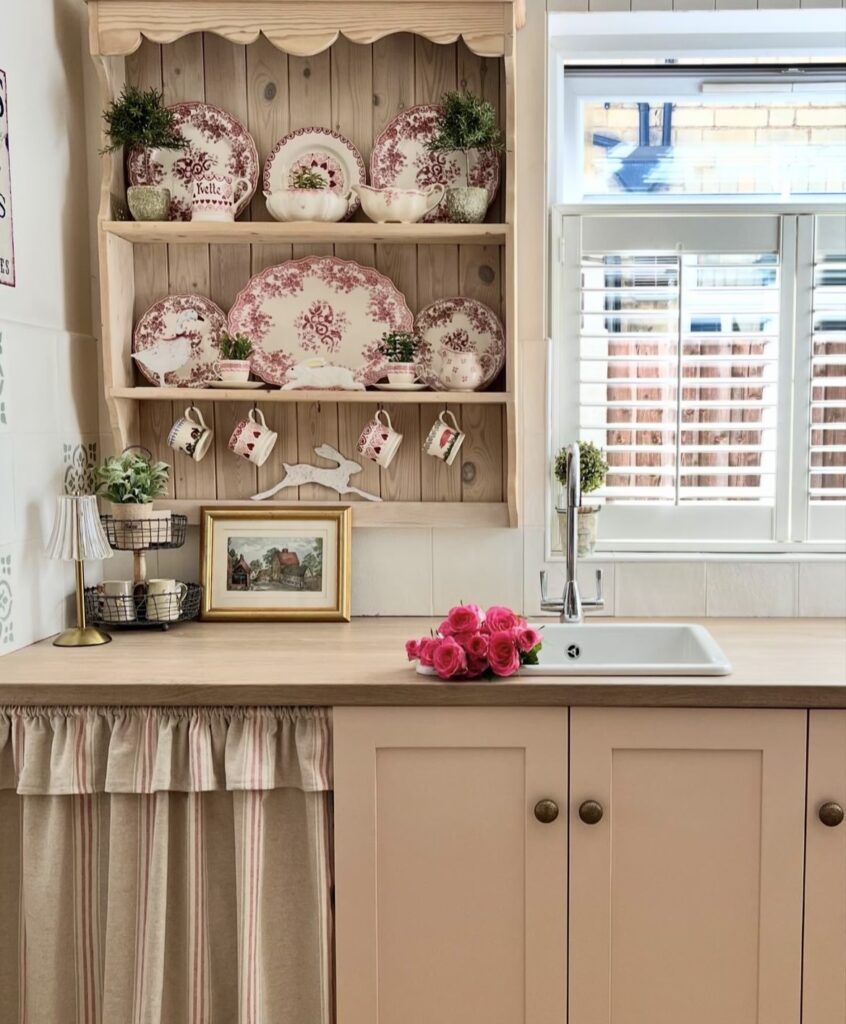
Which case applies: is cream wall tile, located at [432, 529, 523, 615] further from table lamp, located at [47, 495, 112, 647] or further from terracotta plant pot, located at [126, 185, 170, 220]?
terracotta plant pot, located at [126, 185, 170, 220]

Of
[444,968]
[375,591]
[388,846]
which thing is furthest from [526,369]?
[444,968]

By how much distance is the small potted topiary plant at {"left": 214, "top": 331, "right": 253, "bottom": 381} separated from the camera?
7.48 ft

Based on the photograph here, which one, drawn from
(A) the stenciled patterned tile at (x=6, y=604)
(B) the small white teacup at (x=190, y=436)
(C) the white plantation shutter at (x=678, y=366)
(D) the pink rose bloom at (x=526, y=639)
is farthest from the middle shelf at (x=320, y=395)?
(D) the pink rose bloom at (x=526, y=639)

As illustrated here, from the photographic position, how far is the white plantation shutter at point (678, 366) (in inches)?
96.3

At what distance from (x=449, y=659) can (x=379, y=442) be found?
0.71 metres

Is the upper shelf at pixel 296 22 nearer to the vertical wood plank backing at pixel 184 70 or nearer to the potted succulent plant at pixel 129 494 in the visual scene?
the vertical wood plank backing at pixel 184 70

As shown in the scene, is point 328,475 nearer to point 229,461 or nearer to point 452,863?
point 229,461

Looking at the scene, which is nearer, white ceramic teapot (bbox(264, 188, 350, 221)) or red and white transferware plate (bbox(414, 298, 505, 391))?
white ceramic teapot (bbox(264, 188, 350, 221))

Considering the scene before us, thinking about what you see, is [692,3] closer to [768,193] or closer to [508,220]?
[768,193]

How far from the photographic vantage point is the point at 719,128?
8.14ft

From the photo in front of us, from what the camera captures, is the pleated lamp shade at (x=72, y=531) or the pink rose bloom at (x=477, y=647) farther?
the pleated lamp shade at (x=72, y=531)

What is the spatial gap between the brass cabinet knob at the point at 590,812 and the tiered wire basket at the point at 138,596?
988 mm

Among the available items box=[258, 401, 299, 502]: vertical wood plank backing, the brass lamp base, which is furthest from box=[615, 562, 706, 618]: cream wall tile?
Answer: the brass lamp base

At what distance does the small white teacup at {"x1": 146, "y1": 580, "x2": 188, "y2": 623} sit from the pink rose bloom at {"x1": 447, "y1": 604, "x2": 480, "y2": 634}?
71 cm
